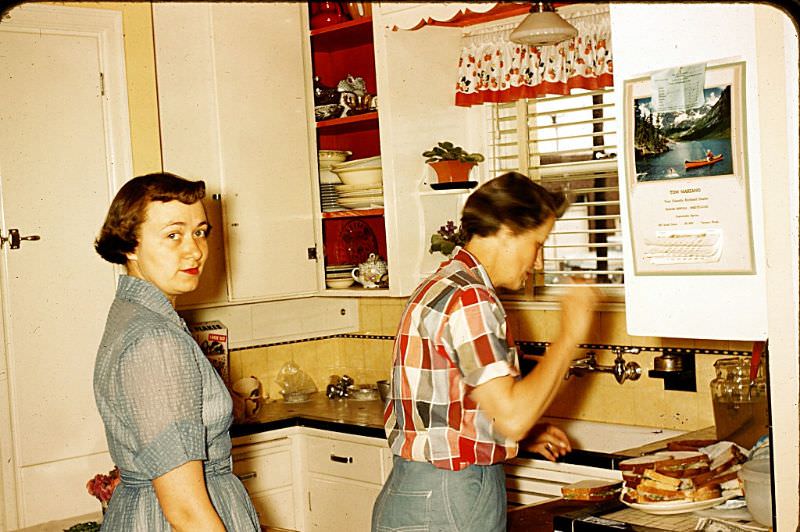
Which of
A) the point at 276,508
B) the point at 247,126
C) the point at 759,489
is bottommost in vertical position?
the point at 276,508

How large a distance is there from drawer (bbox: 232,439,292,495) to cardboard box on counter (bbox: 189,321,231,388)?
0.39 metres

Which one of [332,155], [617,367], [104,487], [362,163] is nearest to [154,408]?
[104,487]

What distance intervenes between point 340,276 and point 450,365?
192cm

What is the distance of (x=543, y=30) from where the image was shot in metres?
2.99

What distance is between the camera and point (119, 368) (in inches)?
76.7

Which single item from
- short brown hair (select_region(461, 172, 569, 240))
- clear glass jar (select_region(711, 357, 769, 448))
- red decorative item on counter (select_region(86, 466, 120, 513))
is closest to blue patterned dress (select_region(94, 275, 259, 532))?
red decorative item on counter (select_region(86, 466, 120, 513))

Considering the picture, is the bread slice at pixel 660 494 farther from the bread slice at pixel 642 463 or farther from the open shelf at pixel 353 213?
the open shelf at pixel 353 213

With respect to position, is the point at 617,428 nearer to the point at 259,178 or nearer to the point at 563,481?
the point at 563,481

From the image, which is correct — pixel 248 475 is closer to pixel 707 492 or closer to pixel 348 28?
pixel 348 28

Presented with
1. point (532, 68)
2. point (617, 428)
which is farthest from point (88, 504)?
point (532, 68)

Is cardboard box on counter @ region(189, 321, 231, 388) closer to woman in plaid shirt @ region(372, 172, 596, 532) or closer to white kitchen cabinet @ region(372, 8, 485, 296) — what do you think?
white kitchen cabinet @ region(372, 8, 485, 296)

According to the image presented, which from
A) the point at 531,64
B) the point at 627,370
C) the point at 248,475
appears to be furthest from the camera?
the point at 248,475

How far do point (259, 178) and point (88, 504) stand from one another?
56.0 inches

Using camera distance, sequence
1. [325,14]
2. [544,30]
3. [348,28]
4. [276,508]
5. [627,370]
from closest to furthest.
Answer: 1. [544,30]
2. [627,370]
3. [276,508]
4. [348,28]
5. [325,14]
